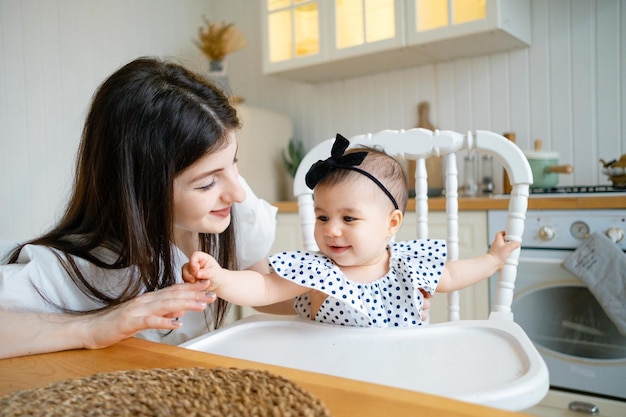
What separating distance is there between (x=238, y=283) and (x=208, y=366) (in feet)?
0.88

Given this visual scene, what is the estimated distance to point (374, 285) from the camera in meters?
0.92

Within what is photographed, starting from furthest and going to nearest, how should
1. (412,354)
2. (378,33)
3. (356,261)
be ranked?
(378,33)
(356,261)
(412,354)

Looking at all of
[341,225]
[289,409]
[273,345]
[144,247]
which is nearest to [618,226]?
[341,225]

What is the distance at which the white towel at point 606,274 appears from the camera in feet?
5.36

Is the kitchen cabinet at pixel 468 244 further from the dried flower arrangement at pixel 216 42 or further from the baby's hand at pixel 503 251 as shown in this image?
the dried flower arrangement at pixel 216 42

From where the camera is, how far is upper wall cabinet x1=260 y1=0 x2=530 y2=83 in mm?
2102

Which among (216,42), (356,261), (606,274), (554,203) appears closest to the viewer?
(356,261)

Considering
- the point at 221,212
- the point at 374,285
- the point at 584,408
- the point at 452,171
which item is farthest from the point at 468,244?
the point at 221,212

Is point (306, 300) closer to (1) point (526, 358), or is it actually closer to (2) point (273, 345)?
(2) point (273, 345)

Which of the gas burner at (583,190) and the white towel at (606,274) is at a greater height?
the gas burner at (583,190)

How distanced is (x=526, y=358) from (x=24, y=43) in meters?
2.49

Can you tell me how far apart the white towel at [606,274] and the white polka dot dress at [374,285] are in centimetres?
97

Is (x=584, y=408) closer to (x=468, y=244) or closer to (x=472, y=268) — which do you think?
(x=468, y=244)

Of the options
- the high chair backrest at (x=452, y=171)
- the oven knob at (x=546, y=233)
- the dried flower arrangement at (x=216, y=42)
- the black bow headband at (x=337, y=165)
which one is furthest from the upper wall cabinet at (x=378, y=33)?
the black bow headband at (x=337, y=165)
